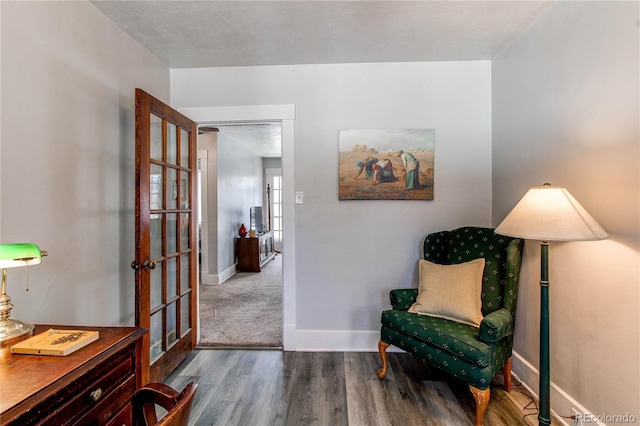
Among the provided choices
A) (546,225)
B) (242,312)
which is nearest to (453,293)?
(546,225)

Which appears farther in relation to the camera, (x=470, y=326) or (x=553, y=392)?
(x=470, y=326)

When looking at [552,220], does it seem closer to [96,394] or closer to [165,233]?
[96,394]

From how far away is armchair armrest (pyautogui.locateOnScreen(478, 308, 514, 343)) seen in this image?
174 cm

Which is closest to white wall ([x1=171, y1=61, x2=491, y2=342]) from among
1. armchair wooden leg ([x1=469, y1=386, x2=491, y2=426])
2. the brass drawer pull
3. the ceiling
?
the ceiling

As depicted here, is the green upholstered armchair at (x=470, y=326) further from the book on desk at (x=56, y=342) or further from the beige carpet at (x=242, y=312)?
the book on desk at (x=56, y=342)

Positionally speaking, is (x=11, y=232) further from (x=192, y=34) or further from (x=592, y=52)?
(x=592, y=52)

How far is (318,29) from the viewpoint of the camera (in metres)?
2.14

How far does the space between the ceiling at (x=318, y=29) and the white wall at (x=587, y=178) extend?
0.32m

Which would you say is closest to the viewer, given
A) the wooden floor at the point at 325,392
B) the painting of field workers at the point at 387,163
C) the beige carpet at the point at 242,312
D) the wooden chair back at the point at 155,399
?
the wooden chair back at the point at 155,399

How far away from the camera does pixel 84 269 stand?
71.2 inches

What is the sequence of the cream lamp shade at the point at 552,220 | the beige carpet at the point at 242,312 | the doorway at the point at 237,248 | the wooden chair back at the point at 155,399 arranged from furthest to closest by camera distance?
the doorway at the point at 237,248 < the beige carpet at the point at 242,312 < the cream lamp shade at the point at 552,220 < the wooden chair back at the point at 155,399

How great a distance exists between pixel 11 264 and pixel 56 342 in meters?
0.31

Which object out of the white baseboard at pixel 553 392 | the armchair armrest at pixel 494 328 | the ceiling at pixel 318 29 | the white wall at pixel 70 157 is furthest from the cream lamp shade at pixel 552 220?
the white wall at pixel 70 157

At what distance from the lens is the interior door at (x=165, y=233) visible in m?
1.89
